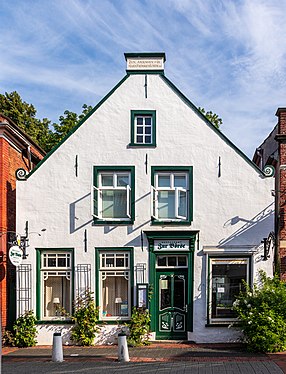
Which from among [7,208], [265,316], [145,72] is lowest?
[265,316]

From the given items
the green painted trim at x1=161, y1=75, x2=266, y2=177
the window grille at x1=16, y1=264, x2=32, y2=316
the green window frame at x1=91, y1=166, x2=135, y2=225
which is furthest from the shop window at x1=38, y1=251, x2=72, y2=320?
the green painted trim at x1=161, y1=75, x2=266, y2=177

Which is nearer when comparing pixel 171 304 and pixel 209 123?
pixel 171 304

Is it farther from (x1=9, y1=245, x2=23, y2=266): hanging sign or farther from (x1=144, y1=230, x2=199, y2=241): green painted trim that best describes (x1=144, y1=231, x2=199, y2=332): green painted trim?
(x1=9, y1=245, x2=23, y2=266): hanging sign

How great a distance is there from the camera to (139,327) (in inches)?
645

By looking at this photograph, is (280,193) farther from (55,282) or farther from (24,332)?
(24,332)

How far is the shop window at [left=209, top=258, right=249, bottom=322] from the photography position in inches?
667

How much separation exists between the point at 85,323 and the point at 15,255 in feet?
9.93

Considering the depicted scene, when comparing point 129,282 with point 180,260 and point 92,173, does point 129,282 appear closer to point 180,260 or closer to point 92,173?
point 180,260

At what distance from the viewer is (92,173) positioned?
17297mm

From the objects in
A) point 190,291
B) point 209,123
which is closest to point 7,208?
point 190,291

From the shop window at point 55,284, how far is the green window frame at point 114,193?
1759 mm

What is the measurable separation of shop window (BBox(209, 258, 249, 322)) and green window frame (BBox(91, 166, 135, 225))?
3246mm

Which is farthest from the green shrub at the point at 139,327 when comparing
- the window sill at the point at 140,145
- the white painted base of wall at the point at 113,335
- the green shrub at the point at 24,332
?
the window sill at the point at 140,145

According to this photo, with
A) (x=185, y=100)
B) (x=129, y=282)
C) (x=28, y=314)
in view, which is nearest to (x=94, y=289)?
(x=129, y=282)
